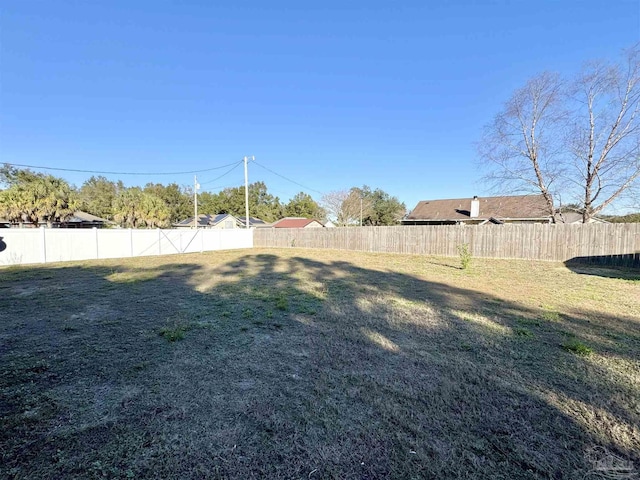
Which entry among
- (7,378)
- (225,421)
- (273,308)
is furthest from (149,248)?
(225,421)

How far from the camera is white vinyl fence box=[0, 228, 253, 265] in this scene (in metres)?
11.1

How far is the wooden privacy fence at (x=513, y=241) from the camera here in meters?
10.5

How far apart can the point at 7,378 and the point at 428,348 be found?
385 centimetres

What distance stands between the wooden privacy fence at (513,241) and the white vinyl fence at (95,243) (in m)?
7.99

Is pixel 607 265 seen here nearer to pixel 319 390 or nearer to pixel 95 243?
pixel 319 390

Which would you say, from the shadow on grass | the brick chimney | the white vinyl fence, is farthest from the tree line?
the shadow on grass

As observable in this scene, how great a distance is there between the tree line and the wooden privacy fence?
50.7ft

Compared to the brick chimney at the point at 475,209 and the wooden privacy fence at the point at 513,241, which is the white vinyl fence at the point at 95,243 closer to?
the wooden privacy fence at the point at 513,241

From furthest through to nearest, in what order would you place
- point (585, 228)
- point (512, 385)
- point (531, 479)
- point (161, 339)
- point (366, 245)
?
point (366, 245)
point (585, 228)
point (161, 339)
point (512, 385)
point (531, 479)

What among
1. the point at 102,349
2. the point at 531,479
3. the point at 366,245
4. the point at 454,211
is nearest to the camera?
the point at 531,479

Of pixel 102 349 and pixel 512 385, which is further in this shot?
pixel 102 349

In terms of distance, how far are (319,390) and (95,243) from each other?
588 inches

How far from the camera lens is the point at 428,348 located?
318 cm

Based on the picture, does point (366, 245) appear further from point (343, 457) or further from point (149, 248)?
point (343, 457)
